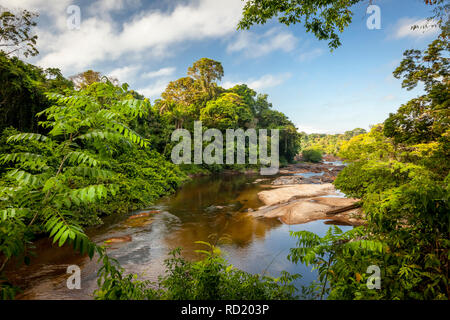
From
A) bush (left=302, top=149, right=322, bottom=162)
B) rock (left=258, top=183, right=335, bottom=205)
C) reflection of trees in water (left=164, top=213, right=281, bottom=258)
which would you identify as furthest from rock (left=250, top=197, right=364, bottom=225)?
bush (left=302, top=149, right=322, bottom=162)

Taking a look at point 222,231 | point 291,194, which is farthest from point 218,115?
point 222,231

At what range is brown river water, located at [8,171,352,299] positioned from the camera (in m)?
5.62

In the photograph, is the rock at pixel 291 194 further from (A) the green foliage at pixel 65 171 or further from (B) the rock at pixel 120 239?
(A) the green foliage at pixel 65 171

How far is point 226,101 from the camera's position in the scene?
118 feet

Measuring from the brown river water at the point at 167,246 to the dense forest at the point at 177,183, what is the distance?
0.53m

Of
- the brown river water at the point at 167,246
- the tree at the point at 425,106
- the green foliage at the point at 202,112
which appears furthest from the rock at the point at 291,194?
the green foliage at the point at 202,112

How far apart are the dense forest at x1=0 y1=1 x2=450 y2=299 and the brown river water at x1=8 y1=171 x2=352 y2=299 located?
53cm

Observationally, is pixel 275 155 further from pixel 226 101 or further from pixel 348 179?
pixel 348 179

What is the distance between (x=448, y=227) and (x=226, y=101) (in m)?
35.6

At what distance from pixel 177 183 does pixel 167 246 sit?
30.8 feet

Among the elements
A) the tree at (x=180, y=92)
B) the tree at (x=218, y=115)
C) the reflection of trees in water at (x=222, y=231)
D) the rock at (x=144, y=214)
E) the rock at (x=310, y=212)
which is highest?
the tree at (x=180, y=92)

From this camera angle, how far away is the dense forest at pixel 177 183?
7.12ft
